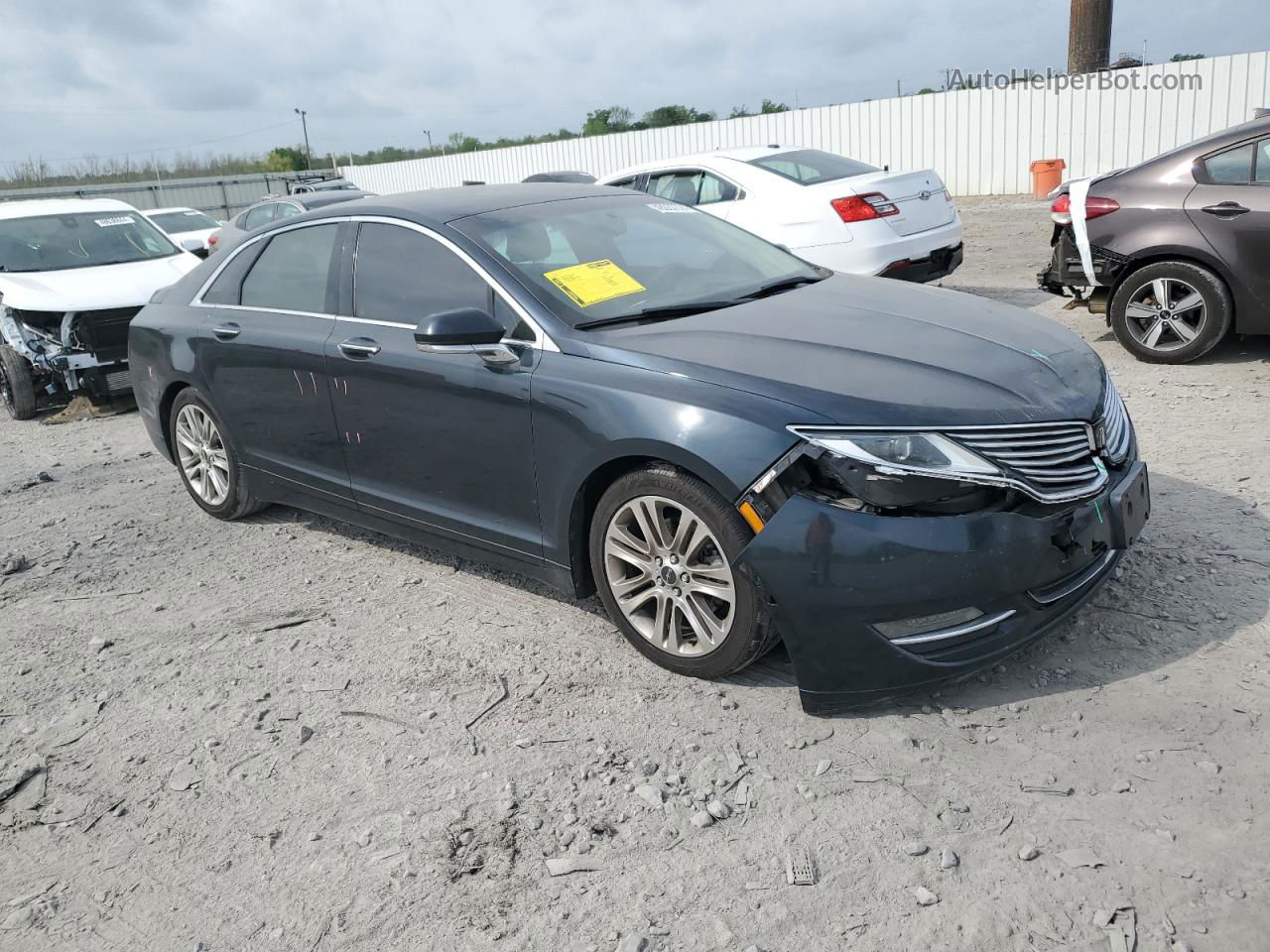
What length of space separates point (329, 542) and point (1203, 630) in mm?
3901

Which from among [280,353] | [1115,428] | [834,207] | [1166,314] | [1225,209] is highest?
[834,207]

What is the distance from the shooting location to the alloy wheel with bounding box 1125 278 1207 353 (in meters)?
6.91

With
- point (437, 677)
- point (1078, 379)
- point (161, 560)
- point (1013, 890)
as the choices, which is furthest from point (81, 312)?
point (1013, 890)

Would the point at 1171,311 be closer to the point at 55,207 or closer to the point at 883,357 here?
the point at 883,357

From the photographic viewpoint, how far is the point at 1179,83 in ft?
64.2

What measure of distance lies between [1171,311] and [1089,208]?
0.88 m

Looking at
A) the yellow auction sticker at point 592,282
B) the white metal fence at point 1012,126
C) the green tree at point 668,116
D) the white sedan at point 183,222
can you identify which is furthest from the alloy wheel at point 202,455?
the green tree at point 668,116

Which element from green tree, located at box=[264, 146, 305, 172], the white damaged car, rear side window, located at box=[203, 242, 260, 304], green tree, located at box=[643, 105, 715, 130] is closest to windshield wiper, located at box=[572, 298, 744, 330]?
rear side window, located at box=[203, 242, 260, 304]

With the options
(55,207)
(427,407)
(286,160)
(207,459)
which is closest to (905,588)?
(427,407)

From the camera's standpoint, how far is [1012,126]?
22219mm

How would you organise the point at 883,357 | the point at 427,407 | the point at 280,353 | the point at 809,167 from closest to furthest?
the point at 883,357 < the point at 427,407 < the point at 280,353 < the point at 809,167

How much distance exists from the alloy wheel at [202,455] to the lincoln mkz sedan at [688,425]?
362mm

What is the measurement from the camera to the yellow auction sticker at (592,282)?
391 cm

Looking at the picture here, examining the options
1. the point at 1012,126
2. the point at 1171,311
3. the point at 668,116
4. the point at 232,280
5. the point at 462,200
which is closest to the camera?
the point at 462,200
